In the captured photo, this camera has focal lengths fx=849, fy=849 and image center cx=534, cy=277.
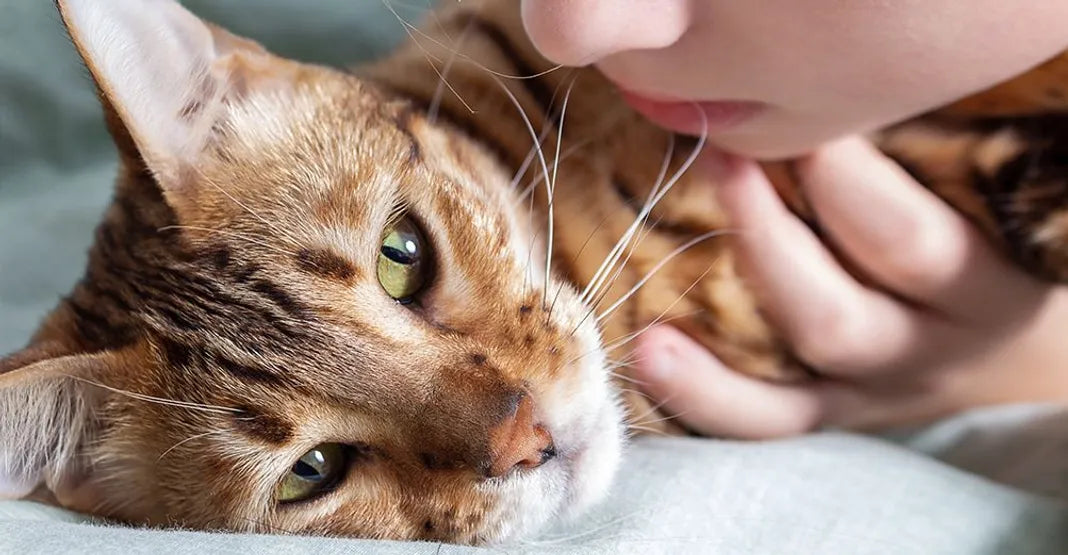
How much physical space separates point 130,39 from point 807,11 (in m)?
0.66

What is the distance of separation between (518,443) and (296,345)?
233 millimetres

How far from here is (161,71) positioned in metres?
0.91

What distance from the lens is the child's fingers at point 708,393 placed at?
105cm

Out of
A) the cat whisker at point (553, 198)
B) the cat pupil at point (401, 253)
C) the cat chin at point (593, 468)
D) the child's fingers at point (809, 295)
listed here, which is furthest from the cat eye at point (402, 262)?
the child's fingers at point (809, 295)

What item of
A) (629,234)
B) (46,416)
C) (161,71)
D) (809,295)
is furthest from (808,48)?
(46,416)

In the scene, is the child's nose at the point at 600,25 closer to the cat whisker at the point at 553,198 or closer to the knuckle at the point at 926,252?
the cat whisker at the point at 553,198

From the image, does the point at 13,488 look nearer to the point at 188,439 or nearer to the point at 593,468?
the point at 188,439

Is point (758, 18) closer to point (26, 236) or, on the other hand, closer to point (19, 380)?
point (19, 380)

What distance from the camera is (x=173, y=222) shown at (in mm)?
894

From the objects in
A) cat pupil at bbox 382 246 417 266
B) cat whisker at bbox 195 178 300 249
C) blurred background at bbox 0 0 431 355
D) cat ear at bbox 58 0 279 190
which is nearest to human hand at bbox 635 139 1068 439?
cat pupil at bbox 382 246 417 266

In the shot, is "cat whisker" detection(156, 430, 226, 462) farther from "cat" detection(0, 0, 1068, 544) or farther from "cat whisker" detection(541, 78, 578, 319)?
"cat whisker" detection(541, 78, 578, 319)

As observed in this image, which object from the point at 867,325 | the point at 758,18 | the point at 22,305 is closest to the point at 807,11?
the point at 758,18

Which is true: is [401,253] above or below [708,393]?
above

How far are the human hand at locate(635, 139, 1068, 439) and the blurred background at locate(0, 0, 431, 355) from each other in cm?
68
